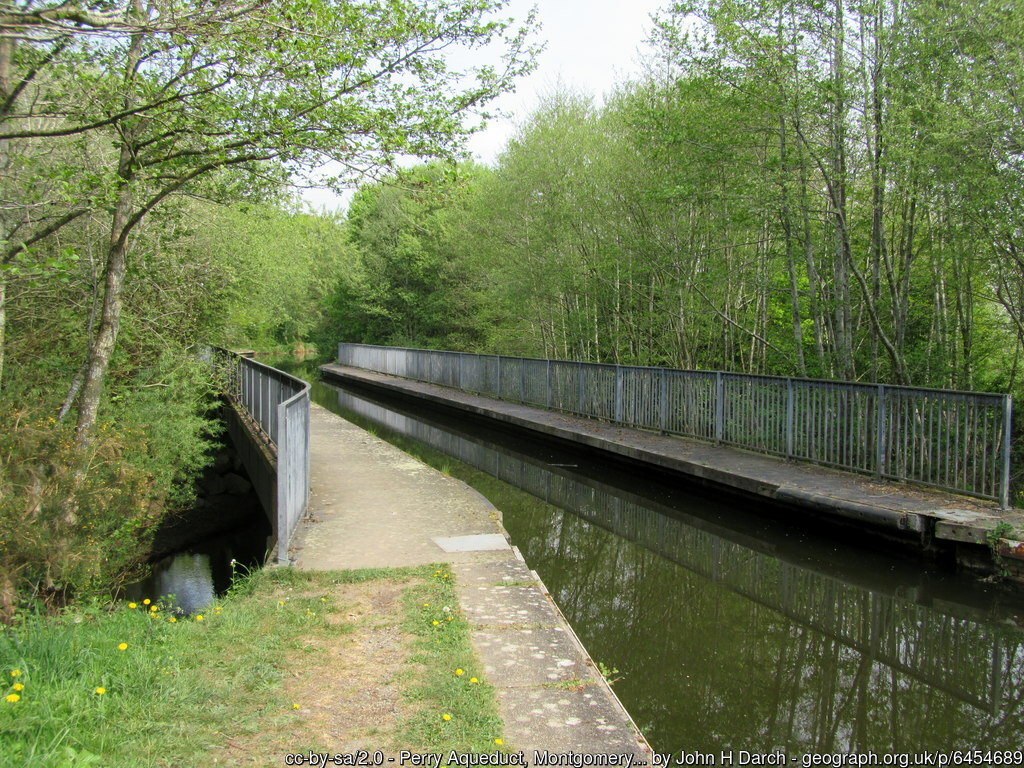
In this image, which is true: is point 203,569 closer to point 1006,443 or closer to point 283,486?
point 283,486

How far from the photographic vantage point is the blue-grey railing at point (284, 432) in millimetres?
5785

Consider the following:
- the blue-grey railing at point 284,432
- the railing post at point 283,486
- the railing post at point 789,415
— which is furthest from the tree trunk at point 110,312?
the railing post at point 789,415

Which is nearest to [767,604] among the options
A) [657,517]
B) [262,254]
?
[657,517]

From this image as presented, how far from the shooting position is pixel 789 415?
9664mm

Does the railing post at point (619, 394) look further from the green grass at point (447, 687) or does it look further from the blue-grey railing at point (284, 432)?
the green grass at point (447, 687)

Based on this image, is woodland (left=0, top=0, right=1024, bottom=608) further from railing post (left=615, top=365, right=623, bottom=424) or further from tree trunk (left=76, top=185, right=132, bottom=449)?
railing post (left=615, top=365, right=623, bottom=424)

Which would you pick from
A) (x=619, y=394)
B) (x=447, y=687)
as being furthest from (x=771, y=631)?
(x=619, y=394)

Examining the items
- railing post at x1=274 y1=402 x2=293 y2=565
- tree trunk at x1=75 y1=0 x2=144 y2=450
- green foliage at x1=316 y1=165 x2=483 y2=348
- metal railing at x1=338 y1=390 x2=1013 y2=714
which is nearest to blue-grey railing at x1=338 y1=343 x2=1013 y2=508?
metal railing at x1=338 y1=390 x2=1013 y2=714

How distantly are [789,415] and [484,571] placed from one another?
5766 mm

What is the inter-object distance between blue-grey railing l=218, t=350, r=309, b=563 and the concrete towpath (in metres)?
0.25

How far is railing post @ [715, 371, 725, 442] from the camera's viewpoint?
10852 millimetres

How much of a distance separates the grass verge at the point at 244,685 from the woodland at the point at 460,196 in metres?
1.98

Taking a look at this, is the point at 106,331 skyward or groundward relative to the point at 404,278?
groundward

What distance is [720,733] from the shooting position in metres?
4.04
